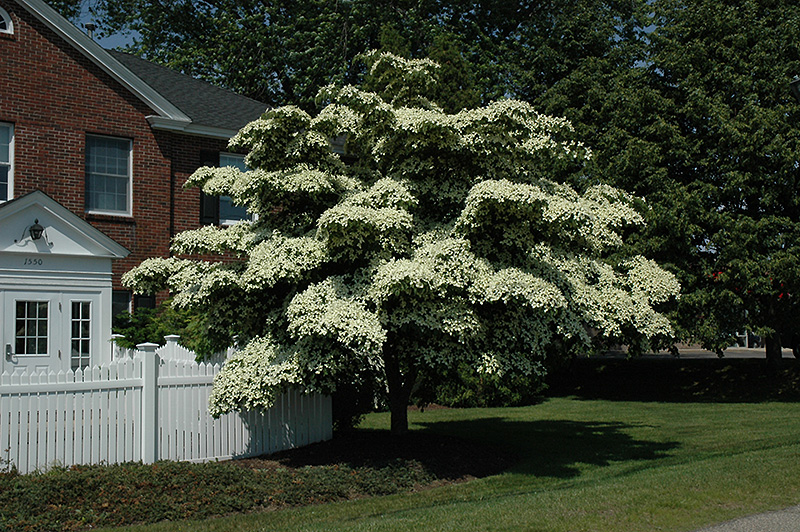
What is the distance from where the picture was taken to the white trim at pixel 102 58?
1593cm

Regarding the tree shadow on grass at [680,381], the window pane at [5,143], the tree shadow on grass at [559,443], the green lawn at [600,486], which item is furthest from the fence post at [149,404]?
the tree shadow on grass at [680,381]

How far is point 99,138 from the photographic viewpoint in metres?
16.7

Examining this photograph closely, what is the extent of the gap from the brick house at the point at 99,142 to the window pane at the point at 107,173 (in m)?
0.02

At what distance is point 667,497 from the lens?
24.9 ft

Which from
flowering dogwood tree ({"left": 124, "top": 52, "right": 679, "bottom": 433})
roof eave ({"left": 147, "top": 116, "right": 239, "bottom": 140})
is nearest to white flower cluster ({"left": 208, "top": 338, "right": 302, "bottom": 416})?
flowering dogwood tree ({"left": 124, "top": 52, "right": 679, "bottom": 433})

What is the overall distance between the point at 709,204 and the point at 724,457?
475 inches

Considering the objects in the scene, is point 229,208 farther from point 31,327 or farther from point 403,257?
point 403,257

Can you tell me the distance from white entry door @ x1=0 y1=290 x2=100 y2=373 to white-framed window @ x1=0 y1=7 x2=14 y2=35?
556cm

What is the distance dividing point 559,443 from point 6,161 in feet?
38.9

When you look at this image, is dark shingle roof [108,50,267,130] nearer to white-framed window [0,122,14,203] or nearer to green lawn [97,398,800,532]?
white-framed window [0,122,14,203]

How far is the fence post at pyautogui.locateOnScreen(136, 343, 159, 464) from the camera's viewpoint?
9.80m

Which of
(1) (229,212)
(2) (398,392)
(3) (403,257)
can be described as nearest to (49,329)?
(1) (229,212)

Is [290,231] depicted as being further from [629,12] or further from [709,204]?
[629,12]

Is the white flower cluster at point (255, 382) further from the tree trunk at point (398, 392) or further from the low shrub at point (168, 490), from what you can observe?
the tree trunk at point (398, 392)
